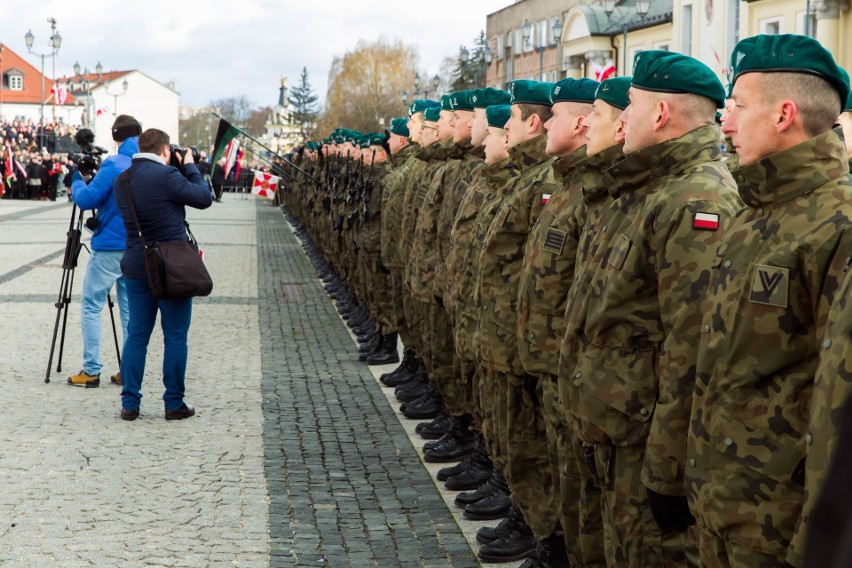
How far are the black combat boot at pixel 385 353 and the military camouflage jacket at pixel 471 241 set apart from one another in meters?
4.37

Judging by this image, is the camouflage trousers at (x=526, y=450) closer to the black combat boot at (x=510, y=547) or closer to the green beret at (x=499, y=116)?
the black combat boot at (x=510, y=547)

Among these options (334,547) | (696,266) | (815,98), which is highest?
(815,98)

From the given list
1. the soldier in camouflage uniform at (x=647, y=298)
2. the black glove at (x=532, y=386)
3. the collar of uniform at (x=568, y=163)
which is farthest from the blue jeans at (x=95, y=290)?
the soldier in camouflage uniform at (x=647, y=298)

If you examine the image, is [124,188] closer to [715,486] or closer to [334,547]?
[334,547]

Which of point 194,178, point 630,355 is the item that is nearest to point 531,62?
point 194,178

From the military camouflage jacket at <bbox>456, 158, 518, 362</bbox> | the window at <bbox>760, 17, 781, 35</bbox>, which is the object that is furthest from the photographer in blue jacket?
the window at <bbox>760, 17, 781, 35</bbox>

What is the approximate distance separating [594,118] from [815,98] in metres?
1.44

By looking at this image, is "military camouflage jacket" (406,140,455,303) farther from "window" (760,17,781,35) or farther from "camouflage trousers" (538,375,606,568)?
"window" (760,17,781,35)

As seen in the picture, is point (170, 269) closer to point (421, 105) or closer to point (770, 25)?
point (421, 105)

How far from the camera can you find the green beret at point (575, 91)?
4840 millimetres

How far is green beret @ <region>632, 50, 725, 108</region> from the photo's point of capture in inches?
144

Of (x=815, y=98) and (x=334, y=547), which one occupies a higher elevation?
(x=815, y=98)

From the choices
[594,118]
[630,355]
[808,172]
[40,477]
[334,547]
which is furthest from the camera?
[40,477]

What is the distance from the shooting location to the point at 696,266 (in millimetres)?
3352
